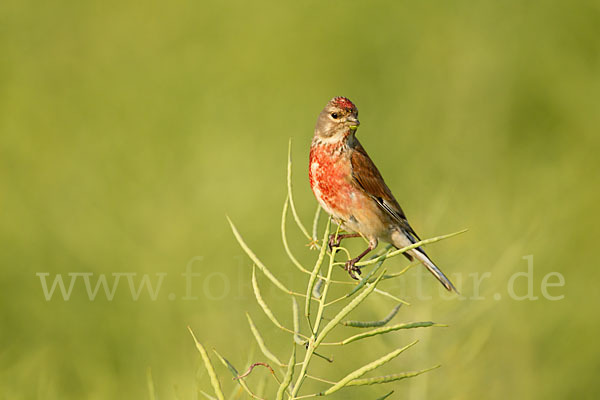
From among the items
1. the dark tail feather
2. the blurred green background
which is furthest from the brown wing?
the dark tail feather

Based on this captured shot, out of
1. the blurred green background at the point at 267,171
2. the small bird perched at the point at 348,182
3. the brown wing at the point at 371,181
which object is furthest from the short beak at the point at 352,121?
the blurred green background at the point at 267,171

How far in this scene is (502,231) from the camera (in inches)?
175

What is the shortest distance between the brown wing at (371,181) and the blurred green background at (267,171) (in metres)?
0.17

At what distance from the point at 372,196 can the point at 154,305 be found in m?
1.86

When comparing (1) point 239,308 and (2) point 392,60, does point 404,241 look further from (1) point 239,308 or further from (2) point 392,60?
(2) point 392,60

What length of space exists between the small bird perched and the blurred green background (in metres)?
0.14

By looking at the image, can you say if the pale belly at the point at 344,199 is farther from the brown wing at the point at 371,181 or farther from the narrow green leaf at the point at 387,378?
the narrow green leaf at the point at 387,378

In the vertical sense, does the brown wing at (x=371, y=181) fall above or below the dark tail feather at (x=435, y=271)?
above

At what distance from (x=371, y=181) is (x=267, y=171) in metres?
2.33

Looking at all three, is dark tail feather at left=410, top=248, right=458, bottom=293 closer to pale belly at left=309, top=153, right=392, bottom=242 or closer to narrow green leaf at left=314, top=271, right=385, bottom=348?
pale belly at left=309, top=153, right=392, bottom=242

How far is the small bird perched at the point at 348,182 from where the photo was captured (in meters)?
3.36

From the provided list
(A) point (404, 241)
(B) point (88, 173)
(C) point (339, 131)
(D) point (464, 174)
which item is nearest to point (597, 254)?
(D) point (464, 174)

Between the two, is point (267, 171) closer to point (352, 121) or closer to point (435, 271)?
point (352, 121)

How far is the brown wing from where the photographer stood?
11.5ft
